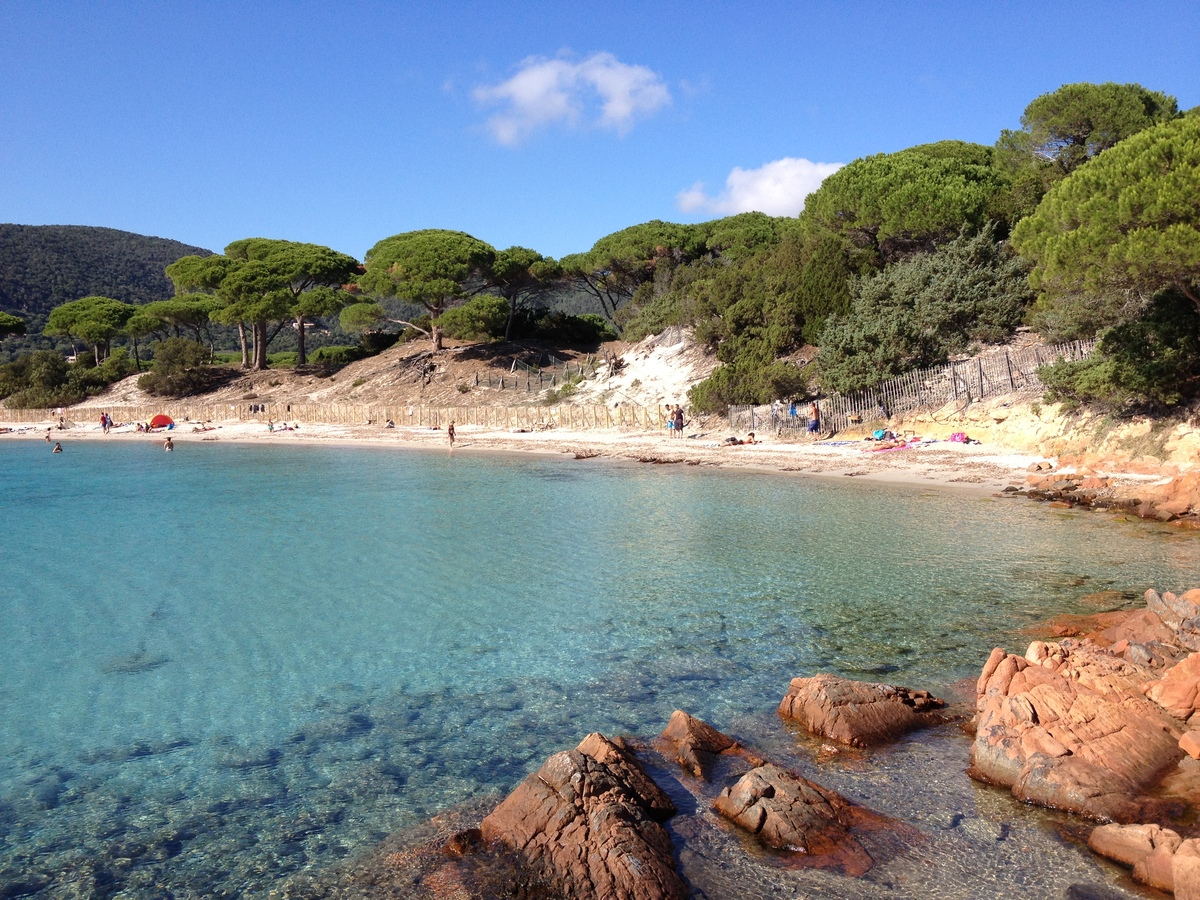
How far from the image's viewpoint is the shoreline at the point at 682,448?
71.5ft

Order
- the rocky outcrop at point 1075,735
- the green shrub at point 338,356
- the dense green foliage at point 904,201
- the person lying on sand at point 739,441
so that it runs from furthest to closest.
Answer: the green shrub at point 338,356 < the dense green foliage at point 904,201 < the person lying on sand at point 739,441 < the rocky outcrop at point 1075,735

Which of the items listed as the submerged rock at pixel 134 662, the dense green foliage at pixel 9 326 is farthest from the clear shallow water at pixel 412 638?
the dense green foliage at pixel 9 326

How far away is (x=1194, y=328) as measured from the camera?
1859 cm

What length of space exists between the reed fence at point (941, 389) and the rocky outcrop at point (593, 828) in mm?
20861

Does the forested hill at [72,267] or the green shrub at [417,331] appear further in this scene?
the forested hill at [72,267]

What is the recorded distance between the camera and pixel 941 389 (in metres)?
26.4

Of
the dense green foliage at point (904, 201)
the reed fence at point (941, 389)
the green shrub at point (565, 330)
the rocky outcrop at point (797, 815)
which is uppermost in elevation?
the dense green foliage at point (904, 201)

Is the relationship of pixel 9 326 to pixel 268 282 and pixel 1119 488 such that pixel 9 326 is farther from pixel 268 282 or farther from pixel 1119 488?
pixel 1119 488

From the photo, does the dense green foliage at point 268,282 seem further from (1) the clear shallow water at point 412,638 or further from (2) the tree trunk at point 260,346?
(1) the clear shallow water at point 412,638

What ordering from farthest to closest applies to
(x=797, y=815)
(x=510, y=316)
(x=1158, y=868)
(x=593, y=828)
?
(x=510, y=316) < (x=797, y=815) < (x=593, y=828) < (x=1158, y=868)

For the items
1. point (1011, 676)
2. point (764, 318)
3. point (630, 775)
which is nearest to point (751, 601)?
point (1011, 676)

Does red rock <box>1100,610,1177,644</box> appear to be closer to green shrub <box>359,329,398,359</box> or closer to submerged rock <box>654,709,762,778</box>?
submerged rock <box>654,709,762,778</box>

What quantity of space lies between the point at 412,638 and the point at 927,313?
23796mm

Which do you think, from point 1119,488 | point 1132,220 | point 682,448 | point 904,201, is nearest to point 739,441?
point 682,448
